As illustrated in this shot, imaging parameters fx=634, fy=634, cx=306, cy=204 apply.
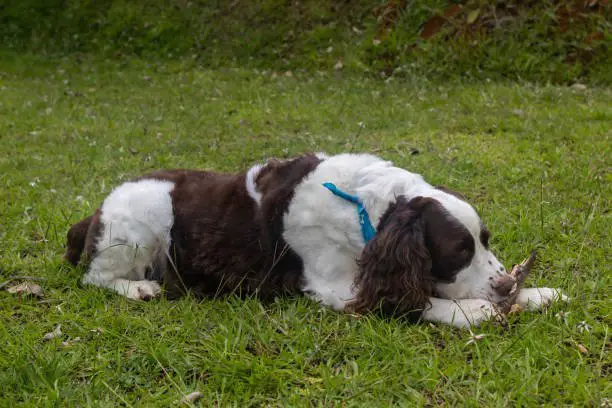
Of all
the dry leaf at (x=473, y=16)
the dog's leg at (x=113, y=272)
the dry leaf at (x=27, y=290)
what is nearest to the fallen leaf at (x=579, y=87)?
the dry leaf at (x=473, y=16)

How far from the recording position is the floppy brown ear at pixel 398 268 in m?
3.23

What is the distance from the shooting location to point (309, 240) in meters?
3.67

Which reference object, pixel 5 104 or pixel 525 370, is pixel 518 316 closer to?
pixel 525 370

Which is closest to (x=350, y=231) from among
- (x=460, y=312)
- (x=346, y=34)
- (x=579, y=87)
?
(x=460, y=312)

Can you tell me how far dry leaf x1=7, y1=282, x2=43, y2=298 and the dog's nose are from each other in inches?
108

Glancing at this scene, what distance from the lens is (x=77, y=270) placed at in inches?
166

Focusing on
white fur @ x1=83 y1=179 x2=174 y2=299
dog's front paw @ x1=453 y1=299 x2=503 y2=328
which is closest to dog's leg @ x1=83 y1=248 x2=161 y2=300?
white fur @ x1=83 y1=179 x2=174 y2=299

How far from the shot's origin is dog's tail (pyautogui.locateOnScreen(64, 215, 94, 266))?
4328 mm

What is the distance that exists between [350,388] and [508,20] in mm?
9392

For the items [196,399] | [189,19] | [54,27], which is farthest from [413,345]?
[54,27]

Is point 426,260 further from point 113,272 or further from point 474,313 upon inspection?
point 113,272

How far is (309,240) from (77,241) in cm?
173

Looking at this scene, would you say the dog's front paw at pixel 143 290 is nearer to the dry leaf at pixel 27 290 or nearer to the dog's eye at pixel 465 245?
the dry leaf at pixel 27 290

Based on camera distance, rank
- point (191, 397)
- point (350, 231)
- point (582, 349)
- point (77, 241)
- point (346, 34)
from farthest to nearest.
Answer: point (346, 34)
point (77, 241)
point (350, 231)
point (582, 349)
point (191, 397)
